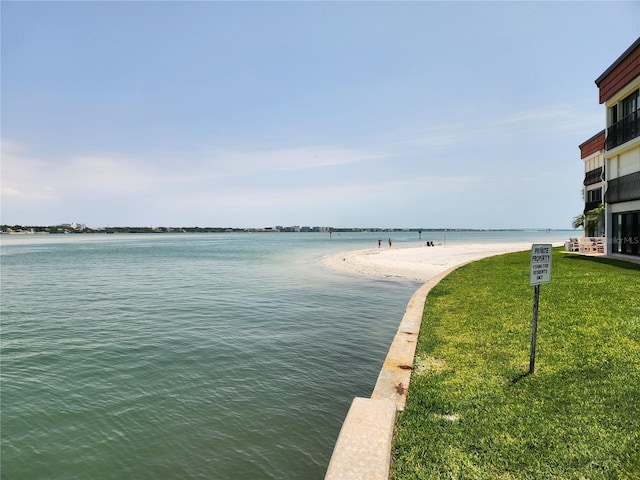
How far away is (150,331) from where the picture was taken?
1406 cm

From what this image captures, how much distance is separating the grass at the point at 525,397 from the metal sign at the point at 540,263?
5.11 feet

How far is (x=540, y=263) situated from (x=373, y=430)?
423cm

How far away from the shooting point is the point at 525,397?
5.56 meters

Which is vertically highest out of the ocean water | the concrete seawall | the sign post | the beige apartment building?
the beige apartment building

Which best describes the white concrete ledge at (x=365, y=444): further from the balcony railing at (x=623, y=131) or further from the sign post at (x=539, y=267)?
the balcony railing at (x=623, y=131)

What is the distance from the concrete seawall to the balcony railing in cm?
2265

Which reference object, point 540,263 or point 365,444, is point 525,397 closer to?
point 540,263

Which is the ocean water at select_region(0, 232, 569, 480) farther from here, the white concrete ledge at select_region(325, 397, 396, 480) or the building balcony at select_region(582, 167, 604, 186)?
the building balcony at select_region(582, 167, 604, 186)

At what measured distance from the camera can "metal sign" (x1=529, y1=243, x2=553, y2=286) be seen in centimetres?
645

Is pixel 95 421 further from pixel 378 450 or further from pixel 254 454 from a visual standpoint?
pixel 378 450

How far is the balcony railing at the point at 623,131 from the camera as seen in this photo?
20859 mm

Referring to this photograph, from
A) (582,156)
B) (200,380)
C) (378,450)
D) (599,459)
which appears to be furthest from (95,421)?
(582,156)

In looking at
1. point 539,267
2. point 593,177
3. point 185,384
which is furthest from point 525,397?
point 593,177

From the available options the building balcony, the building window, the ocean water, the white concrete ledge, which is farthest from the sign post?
the building balcony
